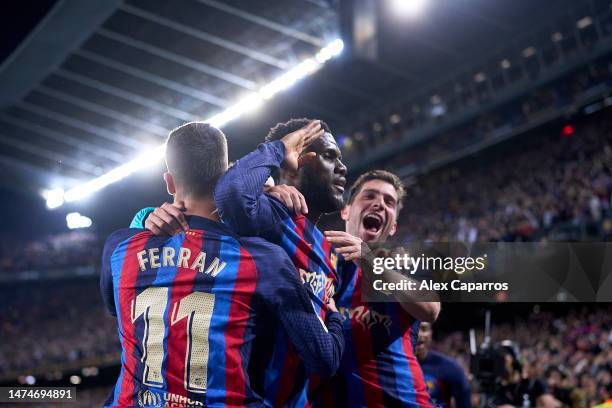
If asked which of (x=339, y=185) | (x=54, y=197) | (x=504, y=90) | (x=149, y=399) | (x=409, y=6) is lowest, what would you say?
(x=149, y=399)

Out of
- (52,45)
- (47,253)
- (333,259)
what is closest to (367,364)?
(333,259)

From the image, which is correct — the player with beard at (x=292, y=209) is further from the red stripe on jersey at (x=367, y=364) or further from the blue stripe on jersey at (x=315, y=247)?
the red stripe on jersey at (x=367, y=364)

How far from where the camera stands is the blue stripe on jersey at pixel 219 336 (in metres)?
2.40

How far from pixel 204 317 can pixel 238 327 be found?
0.13 meters

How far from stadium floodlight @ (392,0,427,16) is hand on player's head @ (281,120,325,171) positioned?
1535cm

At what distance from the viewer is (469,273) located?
3.26 m

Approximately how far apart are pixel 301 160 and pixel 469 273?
98 cm

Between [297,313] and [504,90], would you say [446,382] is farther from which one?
[504,90]

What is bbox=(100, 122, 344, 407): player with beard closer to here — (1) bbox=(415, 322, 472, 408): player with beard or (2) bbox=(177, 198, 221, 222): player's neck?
(2) bbox=(177, 198, 221, 222): player's neck

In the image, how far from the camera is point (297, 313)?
2475 mm

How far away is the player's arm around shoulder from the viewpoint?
246cm

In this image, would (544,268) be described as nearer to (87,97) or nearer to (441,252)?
(441,252)

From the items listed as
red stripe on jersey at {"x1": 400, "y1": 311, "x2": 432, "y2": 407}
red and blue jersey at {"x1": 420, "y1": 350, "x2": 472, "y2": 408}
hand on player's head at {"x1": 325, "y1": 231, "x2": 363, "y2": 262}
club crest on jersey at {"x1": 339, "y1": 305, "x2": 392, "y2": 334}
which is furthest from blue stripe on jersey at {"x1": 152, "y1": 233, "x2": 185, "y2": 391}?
red and blue jersey at {"x1": 420, "y1": 350, "x2": 472, "y2": 408}

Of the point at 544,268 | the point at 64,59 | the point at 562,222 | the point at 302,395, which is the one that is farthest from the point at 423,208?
→ the point at 302,395
